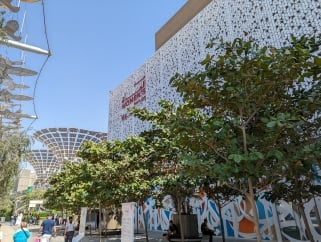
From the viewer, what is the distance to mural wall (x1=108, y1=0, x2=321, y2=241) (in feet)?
61.4

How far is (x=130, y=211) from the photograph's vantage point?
369 inches

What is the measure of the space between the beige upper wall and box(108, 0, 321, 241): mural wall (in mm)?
4143

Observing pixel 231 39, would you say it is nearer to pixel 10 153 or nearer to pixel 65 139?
pixel 10 153

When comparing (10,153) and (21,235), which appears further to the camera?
(10,153)

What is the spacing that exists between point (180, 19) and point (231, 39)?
15.9 meters

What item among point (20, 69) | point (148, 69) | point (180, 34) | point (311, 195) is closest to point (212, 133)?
point (311, 195)

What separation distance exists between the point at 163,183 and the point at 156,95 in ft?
82.0

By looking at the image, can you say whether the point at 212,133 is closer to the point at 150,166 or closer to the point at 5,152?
the point at 150,166

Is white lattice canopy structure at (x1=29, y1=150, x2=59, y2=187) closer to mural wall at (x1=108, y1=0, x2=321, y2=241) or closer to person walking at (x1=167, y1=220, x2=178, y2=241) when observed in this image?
mural wall at (x1=108, y1=0, x2=321, y2=241)

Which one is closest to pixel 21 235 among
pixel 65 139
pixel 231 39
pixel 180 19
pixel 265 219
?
pixel 265 219

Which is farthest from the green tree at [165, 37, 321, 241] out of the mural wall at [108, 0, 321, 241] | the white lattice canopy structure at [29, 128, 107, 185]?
the white lattice canopy structure at [29, 128, 107, 185]

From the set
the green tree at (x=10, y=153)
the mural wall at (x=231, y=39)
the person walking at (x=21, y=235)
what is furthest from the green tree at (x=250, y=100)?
the green tree at (x=10, y=153)

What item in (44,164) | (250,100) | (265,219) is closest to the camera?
(250,100)

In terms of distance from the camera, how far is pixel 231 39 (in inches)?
986
